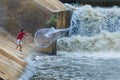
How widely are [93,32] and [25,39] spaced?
4.85m

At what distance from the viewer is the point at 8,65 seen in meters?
13.6

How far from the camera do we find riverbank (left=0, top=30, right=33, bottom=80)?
42.7 feet

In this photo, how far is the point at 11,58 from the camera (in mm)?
14961

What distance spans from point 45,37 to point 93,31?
466 cm

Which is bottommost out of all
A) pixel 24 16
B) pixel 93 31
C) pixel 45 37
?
pixel 93 31

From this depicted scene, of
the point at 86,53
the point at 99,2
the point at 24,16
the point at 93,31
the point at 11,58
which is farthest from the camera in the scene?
the point at 99,2

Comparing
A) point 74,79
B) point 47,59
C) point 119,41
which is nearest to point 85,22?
point 119,41

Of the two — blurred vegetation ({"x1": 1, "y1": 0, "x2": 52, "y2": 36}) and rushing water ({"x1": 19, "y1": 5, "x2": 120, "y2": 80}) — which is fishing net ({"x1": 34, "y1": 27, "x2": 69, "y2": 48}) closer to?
blurred vegetation ({"x1": 1, "y1": 0, "x2": 52, "y2": 36})

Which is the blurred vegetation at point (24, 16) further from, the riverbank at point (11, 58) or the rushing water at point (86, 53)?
the rushing water at point (86, 53)

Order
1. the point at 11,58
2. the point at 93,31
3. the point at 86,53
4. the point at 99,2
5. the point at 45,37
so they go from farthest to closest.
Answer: the point at 99,2
the point at 93,31
the point at 86,53
the point at 45,37
the point at 11,58

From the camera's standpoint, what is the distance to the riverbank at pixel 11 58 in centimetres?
1301

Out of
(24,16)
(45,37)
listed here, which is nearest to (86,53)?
(45,37)

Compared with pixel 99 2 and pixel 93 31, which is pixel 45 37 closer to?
pixel 93 31

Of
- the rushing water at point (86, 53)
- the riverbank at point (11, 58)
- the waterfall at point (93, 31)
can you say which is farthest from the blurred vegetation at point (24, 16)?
the waterfall at point (93, 31)
